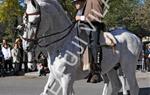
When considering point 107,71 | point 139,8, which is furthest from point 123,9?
point 107,71

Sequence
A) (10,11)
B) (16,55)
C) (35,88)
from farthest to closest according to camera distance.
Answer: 1. (10,11)
2. (16,55)
3. (35,88)

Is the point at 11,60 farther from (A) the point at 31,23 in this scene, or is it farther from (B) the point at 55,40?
(A) the point at 31,23

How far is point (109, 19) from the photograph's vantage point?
102ft

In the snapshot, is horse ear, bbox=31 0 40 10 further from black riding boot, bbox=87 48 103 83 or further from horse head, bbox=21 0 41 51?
black riding boot, bbox=87 48 103 83

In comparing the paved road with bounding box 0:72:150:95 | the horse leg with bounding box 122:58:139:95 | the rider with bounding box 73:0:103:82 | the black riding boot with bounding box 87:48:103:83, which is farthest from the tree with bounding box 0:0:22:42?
the black riding boot with bounding box 87:48:103:83

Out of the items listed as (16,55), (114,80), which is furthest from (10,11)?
(114,80)

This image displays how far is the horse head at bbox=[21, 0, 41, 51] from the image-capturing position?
697 centimetres

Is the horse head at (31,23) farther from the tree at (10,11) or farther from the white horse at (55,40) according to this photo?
the tree at (10,11)

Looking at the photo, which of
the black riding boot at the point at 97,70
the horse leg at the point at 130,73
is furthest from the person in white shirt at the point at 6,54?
the black riding boot at the point at 97,70

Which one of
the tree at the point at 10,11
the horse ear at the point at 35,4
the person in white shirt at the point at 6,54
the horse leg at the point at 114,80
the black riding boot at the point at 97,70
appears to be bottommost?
the tree at the point at 10,11

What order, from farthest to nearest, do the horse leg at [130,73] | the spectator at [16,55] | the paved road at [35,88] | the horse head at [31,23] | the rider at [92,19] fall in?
the spectator at [16,55], the paved road at [35,88], the horse leg at [130,73], the rider at [92,19], the horse head at [31,23]

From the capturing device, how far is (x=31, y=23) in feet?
22.9

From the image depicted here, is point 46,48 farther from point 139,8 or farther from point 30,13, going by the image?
point 139,8

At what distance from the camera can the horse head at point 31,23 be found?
697cm
